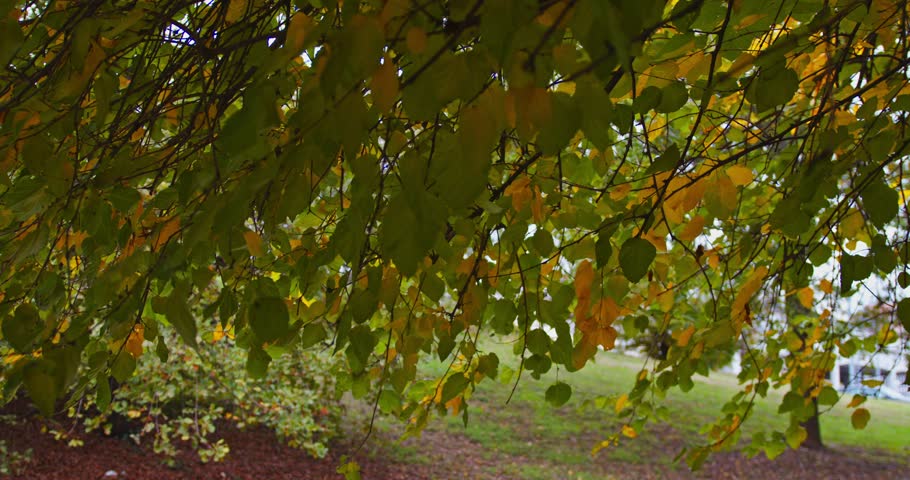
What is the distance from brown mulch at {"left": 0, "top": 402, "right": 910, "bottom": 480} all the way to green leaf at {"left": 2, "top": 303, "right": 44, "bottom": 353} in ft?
17.7

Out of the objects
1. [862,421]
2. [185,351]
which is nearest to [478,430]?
[185,351]

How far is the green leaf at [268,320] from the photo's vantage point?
3.44 ft

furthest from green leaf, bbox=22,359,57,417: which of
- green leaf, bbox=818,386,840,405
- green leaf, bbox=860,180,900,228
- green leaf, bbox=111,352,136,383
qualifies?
green leaf, bbox=818,386,840,405

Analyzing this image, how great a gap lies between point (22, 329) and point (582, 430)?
31.8ft

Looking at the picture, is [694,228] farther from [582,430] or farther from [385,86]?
[582,430]

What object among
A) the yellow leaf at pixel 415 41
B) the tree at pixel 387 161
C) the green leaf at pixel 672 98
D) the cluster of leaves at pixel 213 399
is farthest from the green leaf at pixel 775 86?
the cluster of leaves at pixel 213 399

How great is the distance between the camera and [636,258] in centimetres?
127

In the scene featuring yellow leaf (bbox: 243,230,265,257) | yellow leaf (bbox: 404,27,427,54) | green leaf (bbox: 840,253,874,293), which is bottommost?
yellow leaf (bbox: 243,230,265,257)

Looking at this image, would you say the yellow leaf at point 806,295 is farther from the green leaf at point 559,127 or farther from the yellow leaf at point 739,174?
the green leaf at point 559,127

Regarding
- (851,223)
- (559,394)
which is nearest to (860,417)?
(851,223)

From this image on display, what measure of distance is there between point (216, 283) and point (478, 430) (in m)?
4.92

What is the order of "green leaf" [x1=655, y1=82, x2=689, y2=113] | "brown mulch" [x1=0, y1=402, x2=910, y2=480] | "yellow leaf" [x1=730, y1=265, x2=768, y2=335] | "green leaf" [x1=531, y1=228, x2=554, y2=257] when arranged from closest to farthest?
"green leaf" [x1=655, y1=82, x2=689, y2=113] < "green leaf" [x1=531, y1=228, x2=554, y2=257] < "yellow leaf" [x1=730, y1=265, x2=768, y2=335] < "brown mulch" [x1=0, y1=402, x2=910, y2=480]

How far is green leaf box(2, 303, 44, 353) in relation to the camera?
1.13 m

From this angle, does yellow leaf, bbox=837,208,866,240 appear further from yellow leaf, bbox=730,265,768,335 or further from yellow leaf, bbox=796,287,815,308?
yellow leaf, bbox=796,287,815,308
